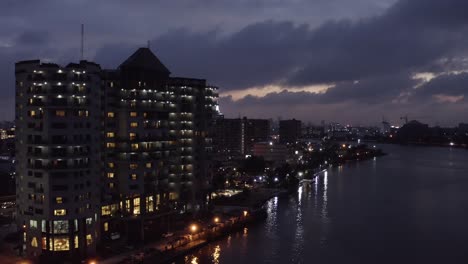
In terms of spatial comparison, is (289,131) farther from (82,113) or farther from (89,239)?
(89,239)

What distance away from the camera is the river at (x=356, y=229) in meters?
18.9

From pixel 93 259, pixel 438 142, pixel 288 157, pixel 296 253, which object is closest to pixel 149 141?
pixel 93 259

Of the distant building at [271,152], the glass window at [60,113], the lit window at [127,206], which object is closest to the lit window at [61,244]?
the lit window at [127,206]

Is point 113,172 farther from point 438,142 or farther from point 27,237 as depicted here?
point 438,142

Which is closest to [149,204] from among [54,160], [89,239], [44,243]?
[89,239]

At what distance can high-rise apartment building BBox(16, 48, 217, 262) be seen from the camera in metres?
15.6

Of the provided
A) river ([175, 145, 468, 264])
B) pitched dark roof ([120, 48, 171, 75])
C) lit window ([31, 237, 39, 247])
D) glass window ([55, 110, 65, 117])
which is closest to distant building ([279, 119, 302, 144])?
river ([175, 145, 468, 264])

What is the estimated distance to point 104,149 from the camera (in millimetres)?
19500

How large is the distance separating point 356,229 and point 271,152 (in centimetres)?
3058

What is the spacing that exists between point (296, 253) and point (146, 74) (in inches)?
384

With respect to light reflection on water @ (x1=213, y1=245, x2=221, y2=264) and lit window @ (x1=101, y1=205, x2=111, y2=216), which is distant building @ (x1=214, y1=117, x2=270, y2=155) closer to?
light reflection on water @ (x1=213, y1=245, x2=221, y2=264)

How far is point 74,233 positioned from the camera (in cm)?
1559

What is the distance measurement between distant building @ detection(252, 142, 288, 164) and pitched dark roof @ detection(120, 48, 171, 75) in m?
32.9

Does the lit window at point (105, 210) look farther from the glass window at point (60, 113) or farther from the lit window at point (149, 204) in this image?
the glass window at point (60, 113)
